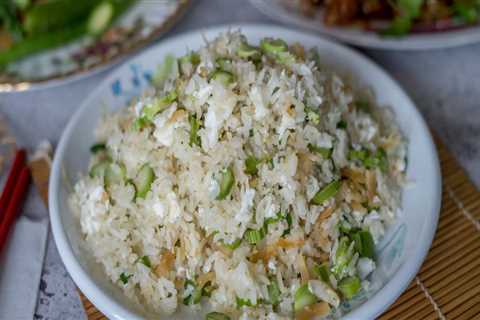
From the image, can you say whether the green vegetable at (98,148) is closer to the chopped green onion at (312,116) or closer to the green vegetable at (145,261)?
the green vegetable at (145,261)

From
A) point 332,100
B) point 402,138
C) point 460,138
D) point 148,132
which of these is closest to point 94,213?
point 148,132

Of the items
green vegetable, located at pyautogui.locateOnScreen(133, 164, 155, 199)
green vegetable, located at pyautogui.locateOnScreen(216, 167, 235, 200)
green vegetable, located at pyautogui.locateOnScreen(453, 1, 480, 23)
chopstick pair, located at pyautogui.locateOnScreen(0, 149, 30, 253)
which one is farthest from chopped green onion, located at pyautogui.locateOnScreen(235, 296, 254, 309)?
green vegetable, located at pyautogui.locateOnScreen(453, 1, 480, 23)

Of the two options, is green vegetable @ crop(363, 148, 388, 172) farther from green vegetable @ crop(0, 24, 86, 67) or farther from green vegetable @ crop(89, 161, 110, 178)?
green vegetable @ crop(0, 24, 86, 67)

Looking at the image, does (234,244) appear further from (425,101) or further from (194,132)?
(425,101)

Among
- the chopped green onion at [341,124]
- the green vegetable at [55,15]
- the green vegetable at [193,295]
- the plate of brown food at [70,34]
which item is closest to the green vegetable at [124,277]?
the green vegetable at [193,295]

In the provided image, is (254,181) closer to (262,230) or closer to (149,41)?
(262,230)
